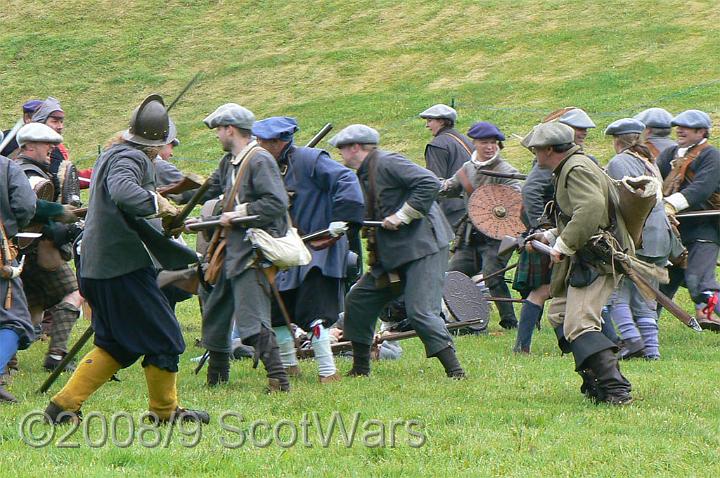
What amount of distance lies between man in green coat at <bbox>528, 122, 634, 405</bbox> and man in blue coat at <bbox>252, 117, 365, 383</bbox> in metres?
1.69

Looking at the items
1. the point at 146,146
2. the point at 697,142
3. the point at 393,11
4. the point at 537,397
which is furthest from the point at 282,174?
the point at 393,11

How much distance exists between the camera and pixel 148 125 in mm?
7035

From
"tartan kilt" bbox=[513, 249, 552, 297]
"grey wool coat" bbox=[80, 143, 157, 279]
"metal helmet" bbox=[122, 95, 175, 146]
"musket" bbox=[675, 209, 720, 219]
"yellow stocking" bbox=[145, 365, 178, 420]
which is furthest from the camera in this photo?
"musket" bbox=[675, 209, 720, 219]

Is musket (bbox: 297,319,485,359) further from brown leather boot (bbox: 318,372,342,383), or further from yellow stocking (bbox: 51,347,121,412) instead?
yellow stocking (bbox: 51,347,121,412)

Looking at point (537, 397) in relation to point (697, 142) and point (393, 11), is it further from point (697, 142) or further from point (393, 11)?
point (393, 11)

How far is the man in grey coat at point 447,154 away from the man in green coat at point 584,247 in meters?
4.39

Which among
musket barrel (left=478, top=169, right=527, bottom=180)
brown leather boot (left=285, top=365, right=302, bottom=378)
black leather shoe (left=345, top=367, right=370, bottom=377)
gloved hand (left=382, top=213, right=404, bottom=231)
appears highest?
gloved hand (left=382, top=213, right=404, bottom=231)

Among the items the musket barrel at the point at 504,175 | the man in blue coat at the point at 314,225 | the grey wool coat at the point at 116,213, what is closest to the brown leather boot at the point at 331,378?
the man in blue coat at the point at 314,225

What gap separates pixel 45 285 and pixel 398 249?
119 inches

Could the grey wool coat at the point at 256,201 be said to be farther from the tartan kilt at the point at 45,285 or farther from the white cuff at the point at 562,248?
the tartan kilt at the point at 45,285

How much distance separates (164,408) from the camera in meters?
→ 7.00

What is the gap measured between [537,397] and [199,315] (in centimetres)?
577

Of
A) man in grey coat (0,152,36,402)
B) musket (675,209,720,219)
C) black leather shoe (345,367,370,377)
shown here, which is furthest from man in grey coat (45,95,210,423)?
musket (675,209,720,219)

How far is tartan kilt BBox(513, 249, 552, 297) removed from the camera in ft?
32.9
